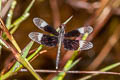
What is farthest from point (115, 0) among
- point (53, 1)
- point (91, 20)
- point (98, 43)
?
point (53, 1)

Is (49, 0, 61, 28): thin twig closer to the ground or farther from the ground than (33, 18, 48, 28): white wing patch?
closer to the ground

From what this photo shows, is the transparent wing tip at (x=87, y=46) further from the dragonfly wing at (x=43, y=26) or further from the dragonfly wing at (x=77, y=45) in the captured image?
the dragonfly wing at (x=43, y=26)

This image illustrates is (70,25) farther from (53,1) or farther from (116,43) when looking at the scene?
(116,43)

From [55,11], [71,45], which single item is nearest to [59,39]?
[71,45]

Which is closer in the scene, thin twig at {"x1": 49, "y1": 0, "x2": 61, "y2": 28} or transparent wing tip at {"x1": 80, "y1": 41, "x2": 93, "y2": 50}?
transparent wing tip at {"x1": 80, "y1": 41, "x2": 93, "y2": 50}

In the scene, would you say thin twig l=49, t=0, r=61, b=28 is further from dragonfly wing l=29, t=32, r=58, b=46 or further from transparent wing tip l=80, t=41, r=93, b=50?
transparent wing tip l=80, t=41, r=93, b=50

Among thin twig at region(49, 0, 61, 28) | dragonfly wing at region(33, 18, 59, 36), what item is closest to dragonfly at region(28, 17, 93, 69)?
dragonfly wing at region(33, 18, 59, 36)

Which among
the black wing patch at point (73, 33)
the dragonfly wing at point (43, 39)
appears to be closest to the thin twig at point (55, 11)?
the black wing patch at point (73, 33)

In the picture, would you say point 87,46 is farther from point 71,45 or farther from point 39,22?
point 39,22
